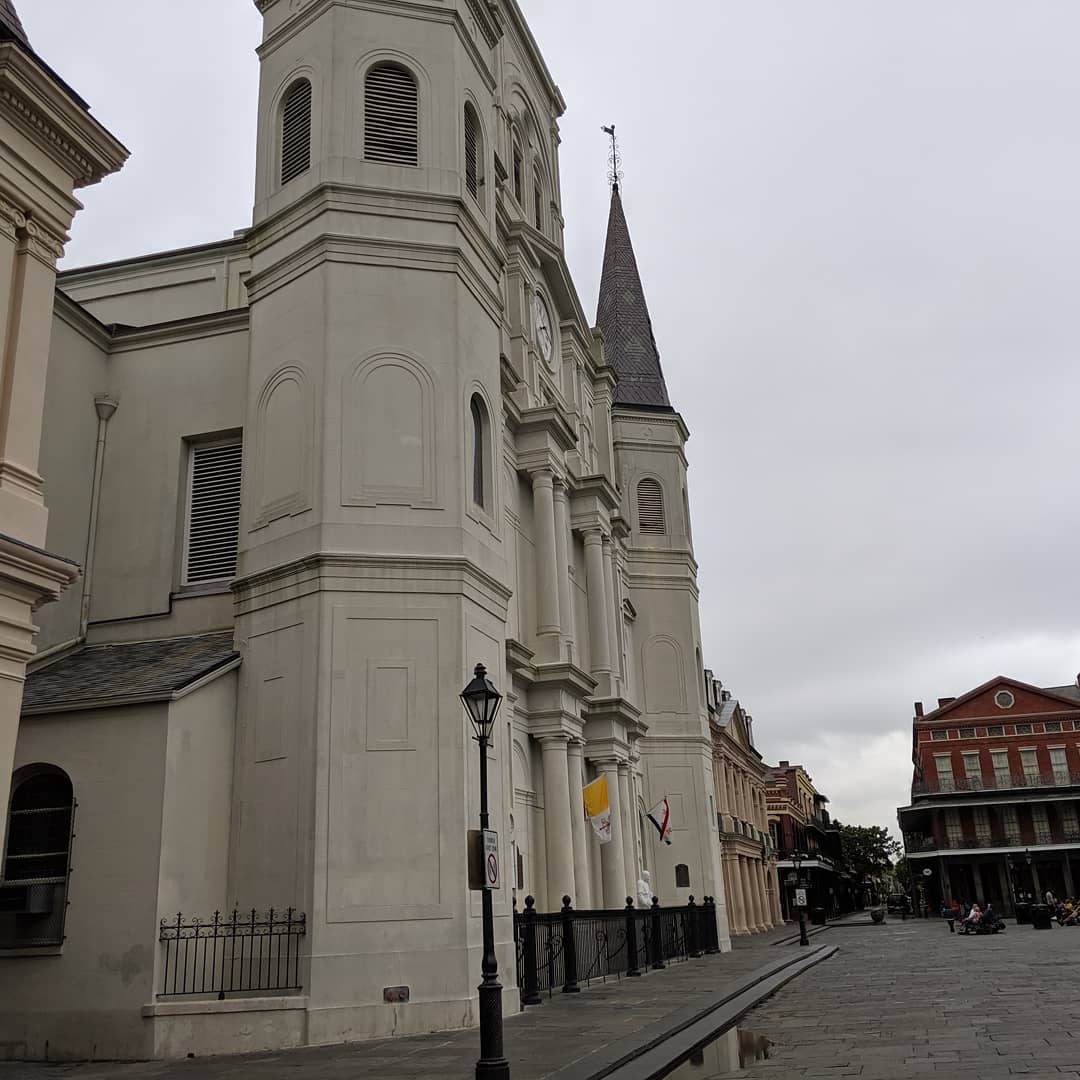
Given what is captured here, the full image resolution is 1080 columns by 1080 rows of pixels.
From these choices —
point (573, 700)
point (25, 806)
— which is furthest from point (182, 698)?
point (573, 700)

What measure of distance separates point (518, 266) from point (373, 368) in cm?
1204

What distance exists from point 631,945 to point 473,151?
16.9 meters

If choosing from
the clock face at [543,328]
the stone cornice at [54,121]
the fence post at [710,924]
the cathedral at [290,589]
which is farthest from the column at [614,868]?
the stone cornice at [54,121]

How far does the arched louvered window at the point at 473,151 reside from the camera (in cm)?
2120

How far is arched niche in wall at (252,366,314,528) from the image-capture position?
1759cm

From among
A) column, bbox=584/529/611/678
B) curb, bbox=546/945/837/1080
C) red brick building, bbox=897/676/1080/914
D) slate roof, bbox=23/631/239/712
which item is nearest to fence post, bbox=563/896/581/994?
curb, bbox=546/945/837/1080

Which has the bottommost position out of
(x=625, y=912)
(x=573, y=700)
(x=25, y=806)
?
(x=625, y=912)

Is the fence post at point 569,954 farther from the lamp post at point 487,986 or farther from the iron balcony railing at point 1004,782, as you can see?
the iron balcony railing at point 1004,782

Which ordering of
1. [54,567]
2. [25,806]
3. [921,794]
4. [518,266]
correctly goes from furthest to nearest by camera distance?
[921,794], [518,266], [25,806], [54,567]

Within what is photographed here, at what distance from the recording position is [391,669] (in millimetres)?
16469

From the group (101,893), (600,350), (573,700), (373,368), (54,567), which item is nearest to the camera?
(54,567)

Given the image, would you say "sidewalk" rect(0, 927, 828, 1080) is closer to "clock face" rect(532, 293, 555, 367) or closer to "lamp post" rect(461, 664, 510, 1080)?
"lamp post" rect(461, 664, 510, 1080)

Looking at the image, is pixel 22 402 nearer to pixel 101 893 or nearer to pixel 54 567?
pixel 54 567

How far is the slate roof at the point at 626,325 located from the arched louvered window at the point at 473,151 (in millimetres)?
20071
